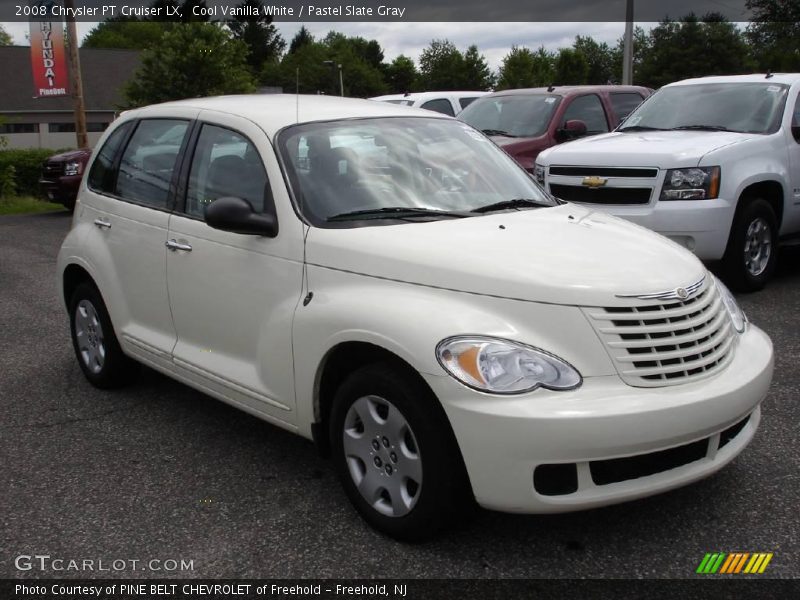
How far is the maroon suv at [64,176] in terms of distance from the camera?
54.4ft

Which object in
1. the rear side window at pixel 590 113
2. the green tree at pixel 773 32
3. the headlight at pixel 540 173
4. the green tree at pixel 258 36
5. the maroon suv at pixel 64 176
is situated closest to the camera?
the headlight at pixel 540 173

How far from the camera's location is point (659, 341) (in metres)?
3.26

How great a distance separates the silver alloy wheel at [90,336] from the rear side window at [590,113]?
24.7ft

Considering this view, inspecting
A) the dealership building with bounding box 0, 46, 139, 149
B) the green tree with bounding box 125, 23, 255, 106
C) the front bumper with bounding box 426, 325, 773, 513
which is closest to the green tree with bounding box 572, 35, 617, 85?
the dealership building with bounding box 0, 46, 139, 149

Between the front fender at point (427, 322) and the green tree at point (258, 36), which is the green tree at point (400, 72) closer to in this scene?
the green tree at point (258, 36)

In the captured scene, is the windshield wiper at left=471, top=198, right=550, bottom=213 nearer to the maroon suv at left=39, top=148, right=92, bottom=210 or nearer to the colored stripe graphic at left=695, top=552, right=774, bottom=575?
the colored stripe graphic at left=695, top=552, right=774, bottom=575

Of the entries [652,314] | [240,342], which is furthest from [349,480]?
[652,314]

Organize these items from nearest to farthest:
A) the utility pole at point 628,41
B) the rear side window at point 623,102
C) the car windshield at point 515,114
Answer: the car windshield at point 515,114, the rear side window at point 623,102, the utility pole at point 628,41

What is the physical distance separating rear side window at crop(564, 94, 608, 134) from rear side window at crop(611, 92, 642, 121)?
0.28 m

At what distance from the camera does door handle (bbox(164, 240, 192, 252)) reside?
443 cm

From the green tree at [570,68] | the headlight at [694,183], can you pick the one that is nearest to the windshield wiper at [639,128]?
the headlight at [694,183]

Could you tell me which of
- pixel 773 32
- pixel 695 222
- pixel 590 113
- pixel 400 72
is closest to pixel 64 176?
pixel 590 113

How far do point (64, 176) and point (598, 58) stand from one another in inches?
4079

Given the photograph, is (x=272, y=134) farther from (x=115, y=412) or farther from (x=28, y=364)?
(x=28, y=364)
